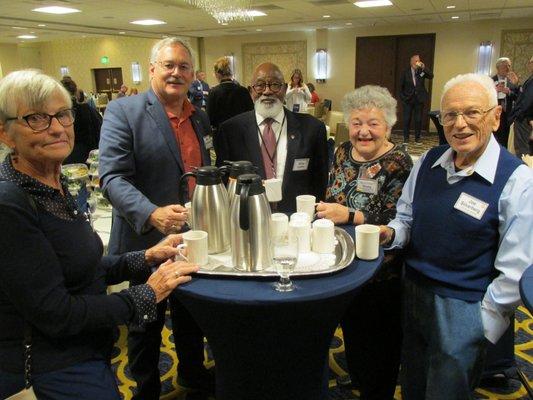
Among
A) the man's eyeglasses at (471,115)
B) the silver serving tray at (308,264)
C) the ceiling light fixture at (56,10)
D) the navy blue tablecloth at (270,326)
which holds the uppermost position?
the ceiling light fixture at (56,10)

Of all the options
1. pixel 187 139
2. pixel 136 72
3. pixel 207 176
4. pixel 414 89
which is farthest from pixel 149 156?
pixel 136 72

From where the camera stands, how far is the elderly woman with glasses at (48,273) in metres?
1.15

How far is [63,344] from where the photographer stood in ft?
4.17

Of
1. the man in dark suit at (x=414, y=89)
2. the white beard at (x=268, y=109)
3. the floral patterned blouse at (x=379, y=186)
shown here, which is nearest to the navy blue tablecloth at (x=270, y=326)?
the floral patterned blouse at (x=379, y=186)

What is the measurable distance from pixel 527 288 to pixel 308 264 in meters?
0.63

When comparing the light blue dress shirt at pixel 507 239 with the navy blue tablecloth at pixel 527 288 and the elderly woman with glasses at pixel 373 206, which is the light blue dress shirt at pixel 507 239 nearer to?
the navy blue tablecloth at pixel 527 288

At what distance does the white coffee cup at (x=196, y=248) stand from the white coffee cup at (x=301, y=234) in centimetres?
29

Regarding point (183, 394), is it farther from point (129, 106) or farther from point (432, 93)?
point (432, 93)

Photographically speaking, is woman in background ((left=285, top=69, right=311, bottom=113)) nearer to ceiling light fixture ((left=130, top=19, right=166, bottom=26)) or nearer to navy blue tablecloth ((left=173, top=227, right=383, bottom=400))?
ceiling light fixture ((left=130, top=19, right=166, bottom=26))

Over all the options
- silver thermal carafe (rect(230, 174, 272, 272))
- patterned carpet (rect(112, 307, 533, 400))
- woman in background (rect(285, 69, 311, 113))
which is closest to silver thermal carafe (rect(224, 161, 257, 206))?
silver thermal carafe (rect(230, 174, 272, 272))

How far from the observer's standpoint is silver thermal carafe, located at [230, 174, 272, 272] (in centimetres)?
131

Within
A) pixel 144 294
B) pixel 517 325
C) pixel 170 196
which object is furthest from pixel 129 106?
pixel 517 325

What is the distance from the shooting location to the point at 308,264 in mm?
1368

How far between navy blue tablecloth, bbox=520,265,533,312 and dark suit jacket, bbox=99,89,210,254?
4.54ft
